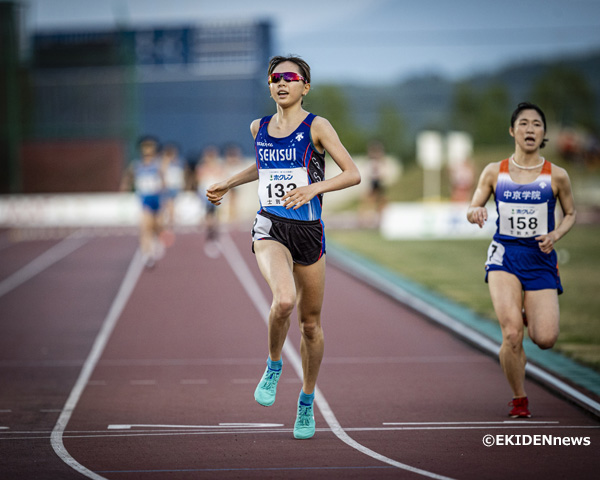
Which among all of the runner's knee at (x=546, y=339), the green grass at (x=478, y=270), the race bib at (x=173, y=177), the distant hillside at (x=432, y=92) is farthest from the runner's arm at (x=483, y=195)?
the distant hillside at (x=432, y=92)

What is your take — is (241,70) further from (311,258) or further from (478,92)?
(311,258)

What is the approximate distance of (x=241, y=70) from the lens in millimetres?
55562

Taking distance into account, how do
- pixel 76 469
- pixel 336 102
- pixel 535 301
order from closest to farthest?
pixel 76 469
pixel 535 301
pixel 336 102

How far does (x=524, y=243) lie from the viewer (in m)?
7.22

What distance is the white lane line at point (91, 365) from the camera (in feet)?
19.5

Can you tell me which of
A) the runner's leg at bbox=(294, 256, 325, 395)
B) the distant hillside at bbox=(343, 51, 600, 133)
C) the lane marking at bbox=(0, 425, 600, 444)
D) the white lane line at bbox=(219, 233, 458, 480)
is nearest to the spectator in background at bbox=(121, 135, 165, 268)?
the white lane line at bbox=(219, 233, 458, 480)

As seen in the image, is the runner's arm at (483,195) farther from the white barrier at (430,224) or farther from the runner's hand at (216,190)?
the white barrier at (430,224)

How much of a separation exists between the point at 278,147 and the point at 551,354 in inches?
189

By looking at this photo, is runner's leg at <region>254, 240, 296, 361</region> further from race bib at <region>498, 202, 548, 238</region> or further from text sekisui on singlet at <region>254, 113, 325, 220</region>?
A: race bib at <region>498, 202, 548, 238</region>

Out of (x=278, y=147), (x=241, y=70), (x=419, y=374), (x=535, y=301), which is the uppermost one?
(x=241, y=70)

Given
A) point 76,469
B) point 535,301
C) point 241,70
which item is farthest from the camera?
point 241,70

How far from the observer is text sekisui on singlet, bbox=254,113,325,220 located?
6285 millimetres

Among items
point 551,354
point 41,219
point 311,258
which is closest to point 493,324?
point 551,354

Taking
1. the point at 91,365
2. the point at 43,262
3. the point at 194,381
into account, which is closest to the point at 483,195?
the point at 194,381
